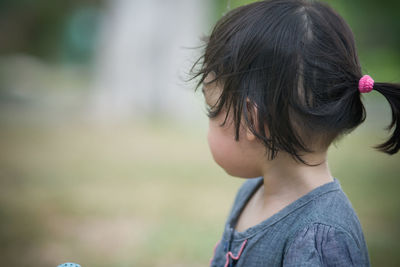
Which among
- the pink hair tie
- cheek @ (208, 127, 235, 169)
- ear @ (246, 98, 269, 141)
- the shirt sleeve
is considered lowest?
the shirt sleeve

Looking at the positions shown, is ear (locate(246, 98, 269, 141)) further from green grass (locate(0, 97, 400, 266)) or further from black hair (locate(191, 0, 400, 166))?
green grass (locate(0, 97, 400, 266))

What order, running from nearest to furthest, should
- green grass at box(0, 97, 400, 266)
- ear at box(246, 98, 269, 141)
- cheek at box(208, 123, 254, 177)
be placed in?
ear at box(246, 98, 269, 141), cheek at box(208, 123, 254, 177), green grass at box(0, 97, 400, 266)

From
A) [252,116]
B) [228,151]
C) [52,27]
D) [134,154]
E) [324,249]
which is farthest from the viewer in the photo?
[52,27]

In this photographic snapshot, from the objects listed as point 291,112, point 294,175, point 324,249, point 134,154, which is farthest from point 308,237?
point 134,154

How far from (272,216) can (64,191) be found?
6.90ft

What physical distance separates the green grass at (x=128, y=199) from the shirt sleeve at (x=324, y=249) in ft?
3.65

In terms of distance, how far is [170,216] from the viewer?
270cm

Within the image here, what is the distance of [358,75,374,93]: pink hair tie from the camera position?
1139mm

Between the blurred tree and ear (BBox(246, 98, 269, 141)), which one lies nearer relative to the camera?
ear (BBox(246, 98, 269, 141))

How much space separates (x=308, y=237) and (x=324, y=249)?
0.16ft

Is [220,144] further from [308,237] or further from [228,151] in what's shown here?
[308,237]

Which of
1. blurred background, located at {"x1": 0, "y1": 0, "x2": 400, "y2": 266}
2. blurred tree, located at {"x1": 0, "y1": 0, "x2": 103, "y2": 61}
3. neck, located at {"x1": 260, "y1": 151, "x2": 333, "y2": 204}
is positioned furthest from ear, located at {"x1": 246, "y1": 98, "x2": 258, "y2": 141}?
blurred tree, located at {"x1": 0, "y1": 0, "x2": 103, "y2": 61}

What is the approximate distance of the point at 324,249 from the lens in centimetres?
107

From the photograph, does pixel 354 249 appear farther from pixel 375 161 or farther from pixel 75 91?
pixel 75 91
